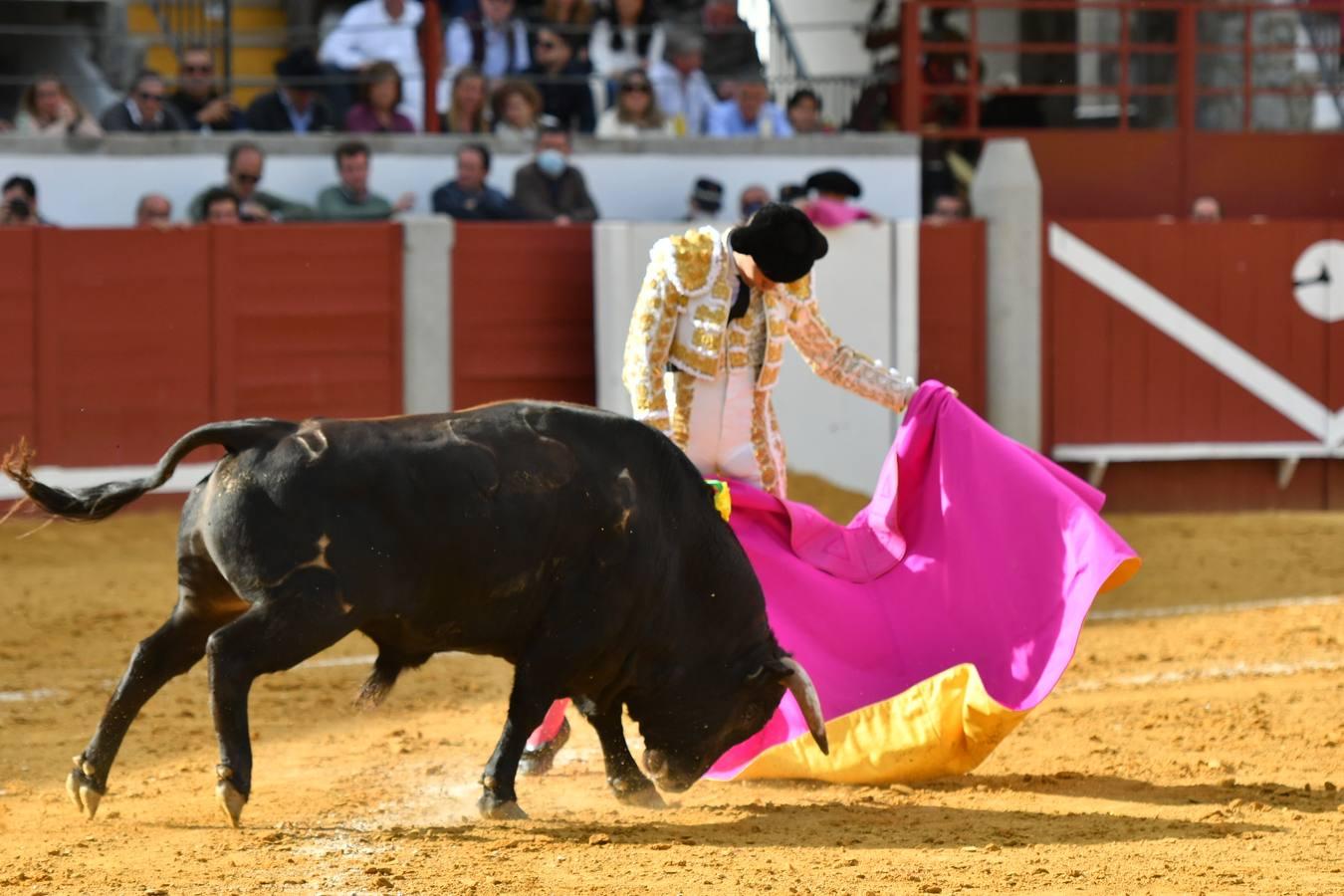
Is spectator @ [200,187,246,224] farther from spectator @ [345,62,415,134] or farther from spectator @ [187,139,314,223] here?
spectator @ [345,62,415,134]

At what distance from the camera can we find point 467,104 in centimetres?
943

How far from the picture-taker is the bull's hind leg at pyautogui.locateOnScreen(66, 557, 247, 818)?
12.8ft

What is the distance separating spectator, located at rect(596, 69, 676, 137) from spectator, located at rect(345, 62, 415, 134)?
952 mm

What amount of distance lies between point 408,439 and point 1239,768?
6.57ft

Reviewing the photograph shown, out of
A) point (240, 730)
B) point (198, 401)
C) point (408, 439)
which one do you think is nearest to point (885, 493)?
point (408, 439)

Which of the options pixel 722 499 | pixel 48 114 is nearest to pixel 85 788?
pixel 722 499

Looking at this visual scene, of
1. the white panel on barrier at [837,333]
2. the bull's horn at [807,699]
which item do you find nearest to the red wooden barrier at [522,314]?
the white panel on barrier at [837,333]

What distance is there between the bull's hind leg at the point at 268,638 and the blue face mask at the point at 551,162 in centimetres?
568

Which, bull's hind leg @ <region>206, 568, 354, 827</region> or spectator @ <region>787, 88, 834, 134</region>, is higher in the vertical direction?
spectator @ <region>787, 88, 834, 134</region>

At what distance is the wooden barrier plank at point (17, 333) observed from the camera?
811 centimetres

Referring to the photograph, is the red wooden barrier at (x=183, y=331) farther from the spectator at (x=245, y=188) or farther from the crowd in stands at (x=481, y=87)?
the crowd in stands at (x=481, y=87)

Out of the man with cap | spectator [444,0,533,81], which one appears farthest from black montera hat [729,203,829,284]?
spectator [444,0,533,81]

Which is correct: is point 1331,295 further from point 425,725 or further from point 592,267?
point 425,725

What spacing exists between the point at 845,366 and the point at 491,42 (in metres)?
5.57
